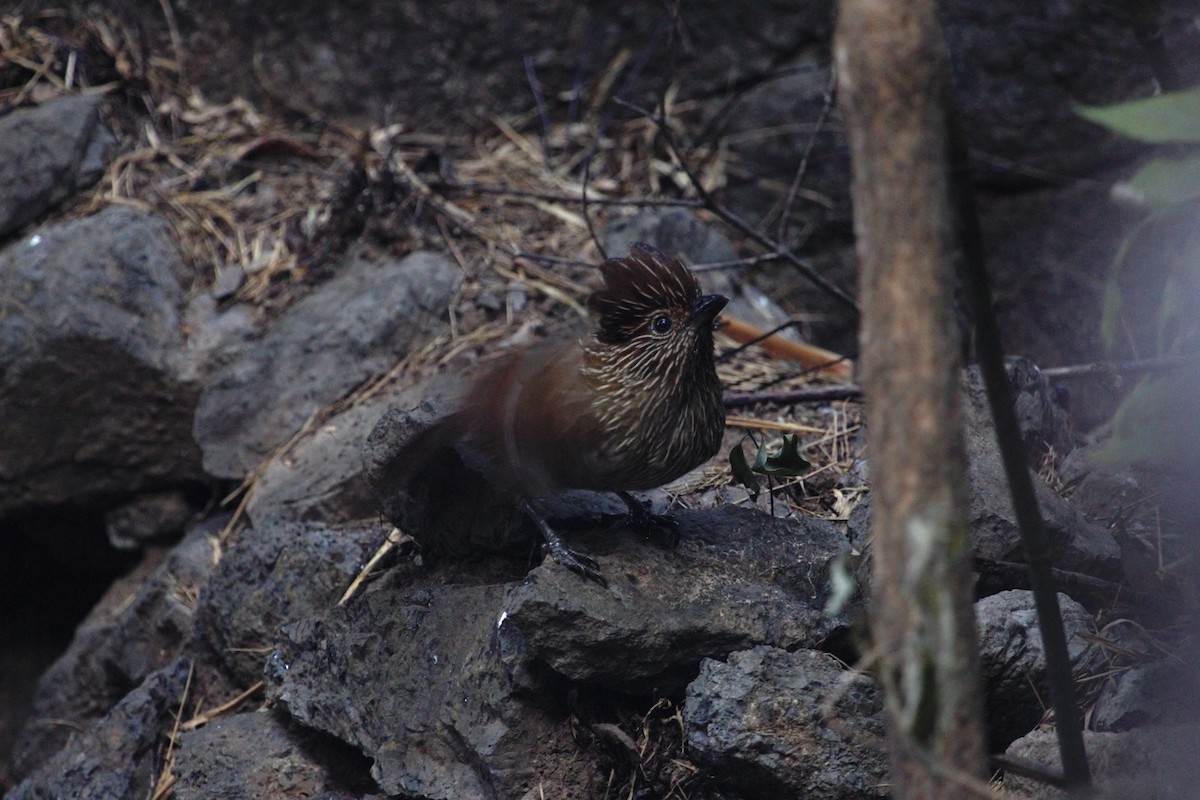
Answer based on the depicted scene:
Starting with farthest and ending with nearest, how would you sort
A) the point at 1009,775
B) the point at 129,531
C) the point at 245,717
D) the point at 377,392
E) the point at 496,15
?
the point at 496,15 → the point at 129,531 → the point at 377,392 → the point at 245,717 → the point at 1009,775

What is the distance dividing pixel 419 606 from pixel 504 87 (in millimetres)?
3321

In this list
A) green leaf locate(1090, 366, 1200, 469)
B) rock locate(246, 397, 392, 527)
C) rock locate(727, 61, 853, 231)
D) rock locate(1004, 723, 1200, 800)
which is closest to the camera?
green leaf locate(1090, 366, 1200, 469)

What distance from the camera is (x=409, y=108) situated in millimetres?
5969

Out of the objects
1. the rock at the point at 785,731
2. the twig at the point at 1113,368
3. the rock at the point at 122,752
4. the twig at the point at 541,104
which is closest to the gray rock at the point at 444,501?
the rock at the point at 785,731

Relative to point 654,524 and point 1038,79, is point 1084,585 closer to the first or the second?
point 654,524

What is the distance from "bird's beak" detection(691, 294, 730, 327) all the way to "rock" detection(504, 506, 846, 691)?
583mm

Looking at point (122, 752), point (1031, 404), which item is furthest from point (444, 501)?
point (1031, 404)

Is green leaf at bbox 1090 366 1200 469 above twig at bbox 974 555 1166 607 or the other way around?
above

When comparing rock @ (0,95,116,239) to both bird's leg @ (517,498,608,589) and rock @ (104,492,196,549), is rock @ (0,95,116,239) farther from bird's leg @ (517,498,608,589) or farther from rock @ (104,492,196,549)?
bird's leg @ (517,498,608,589)

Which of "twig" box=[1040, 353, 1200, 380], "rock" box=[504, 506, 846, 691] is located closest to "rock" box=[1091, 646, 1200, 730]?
"rock" box=[504, 506, 846, 691]

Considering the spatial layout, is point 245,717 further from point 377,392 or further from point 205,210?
point 205,210

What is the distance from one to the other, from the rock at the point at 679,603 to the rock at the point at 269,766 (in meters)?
0.77

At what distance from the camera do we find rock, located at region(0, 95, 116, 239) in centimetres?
546

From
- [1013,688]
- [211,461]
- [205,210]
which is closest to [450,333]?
[211,461]
